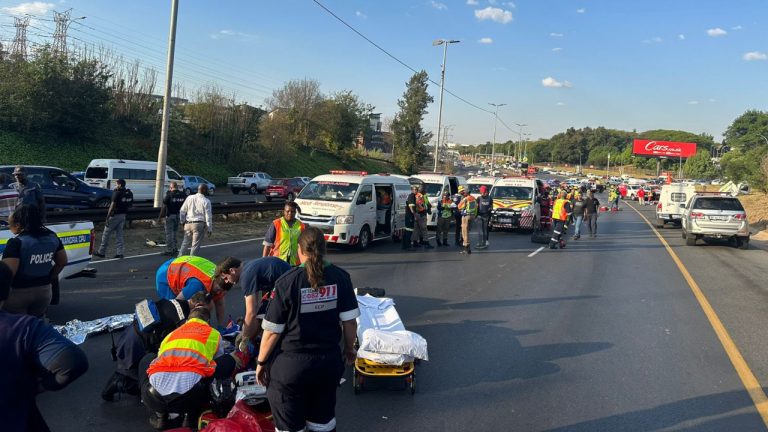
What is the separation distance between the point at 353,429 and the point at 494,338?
320 cm

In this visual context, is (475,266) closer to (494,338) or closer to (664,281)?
(664,281)

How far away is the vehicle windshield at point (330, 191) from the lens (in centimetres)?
1470

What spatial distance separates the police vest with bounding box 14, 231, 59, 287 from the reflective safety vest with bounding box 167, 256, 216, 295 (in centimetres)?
108

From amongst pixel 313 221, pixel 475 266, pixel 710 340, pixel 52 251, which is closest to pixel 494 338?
pixel 710 340

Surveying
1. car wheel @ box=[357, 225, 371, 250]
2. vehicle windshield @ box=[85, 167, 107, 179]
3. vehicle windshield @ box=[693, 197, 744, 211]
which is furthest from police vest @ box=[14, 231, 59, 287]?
vehicle windshield @ box=[85, 167, 107, 179]

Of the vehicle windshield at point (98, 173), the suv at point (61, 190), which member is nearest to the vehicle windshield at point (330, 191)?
the suv at point (61, 190)

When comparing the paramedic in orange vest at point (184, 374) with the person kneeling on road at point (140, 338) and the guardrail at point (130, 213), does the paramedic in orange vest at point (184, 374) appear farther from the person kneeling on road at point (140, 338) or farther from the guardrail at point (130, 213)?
the guardrail at point (130, 213)

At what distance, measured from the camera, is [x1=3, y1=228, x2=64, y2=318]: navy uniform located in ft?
16.6

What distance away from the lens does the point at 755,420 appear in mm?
4945

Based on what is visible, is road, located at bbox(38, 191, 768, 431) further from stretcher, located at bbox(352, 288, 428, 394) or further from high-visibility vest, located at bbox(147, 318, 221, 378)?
high-visibility vest, located at bbox(147, 318, 221, 378)

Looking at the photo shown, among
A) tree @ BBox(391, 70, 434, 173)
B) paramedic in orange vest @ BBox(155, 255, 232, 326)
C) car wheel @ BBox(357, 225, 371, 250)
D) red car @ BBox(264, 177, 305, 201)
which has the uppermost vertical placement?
tree @ BBox(391, 70, 434, 173)

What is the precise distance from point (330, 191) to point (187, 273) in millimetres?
9491

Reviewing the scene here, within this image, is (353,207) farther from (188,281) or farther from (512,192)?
(512,192)

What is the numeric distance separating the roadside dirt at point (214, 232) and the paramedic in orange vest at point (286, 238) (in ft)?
19.2
